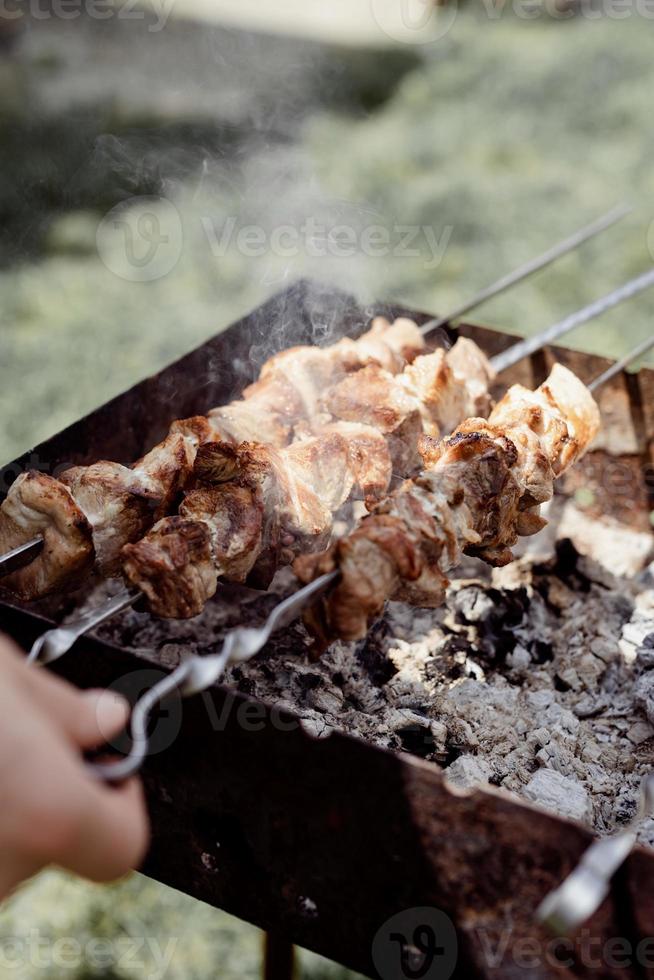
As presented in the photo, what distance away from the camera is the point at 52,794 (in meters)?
1.47

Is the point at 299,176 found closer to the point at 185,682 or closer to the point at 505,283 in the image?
the point at 505,283

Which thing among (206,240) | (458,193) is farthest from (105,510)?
(458,193)

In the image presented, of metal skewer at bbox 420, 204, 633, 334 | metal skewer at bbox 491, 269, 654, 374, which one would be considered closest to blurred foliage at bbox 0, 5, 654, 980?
metal skewer at bbox 420, 204, 633, 334

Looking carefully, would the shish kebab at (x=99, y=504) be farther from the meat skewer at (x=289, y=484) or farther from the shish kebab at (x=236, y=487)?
the meat skewer at (x=289, y=484)

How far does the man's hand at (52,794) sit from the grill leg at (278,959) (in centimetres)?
149

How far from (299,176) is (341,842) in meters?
6.61

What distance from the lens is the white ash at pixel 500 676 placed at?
9.31 feet

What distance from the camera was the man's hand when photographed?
1.46 meters

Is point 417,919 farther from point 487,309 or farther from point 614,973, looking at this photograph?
point 487,309

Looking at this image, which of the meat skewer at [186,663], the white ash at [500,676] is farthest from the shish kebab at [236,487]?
the white ash at [500,676]

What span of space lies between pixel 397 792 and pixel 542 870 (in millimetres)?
328

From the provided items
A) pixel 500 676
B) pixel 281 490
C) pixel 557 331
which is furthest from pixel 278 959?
pixel 557 331

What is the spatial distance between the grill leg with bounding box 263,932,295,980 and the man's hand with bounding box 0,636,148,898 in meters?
1.49

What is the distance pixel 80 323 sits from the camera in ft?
22.2
